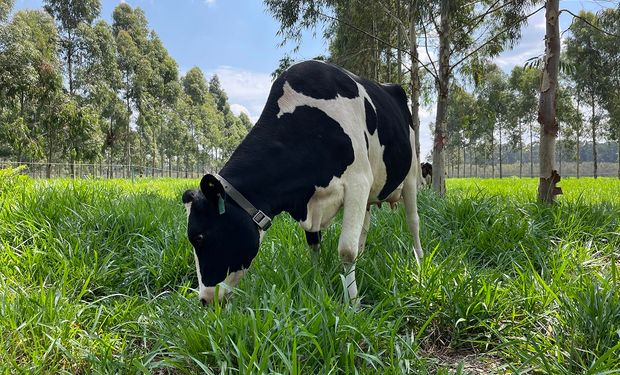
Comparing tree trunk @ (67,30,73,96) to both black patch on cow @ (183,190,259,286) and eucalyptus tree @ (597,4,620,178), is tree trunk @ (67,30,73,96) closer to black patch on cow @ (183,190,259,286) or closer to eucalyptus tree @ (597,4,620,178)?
black patch on cow @ (183,190,259,286)

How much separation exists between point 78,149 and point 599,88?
103ft

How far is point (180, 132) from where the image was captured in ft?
125

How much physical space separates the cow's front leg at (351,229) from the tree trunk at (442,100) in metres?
5.56

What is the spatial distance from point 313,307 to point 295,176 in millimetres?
751

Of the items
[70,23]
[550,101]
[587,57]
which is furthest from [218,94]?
[550,101]

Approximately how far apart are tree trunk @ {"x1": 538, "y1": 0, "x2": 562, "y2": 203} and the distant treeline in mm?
19636

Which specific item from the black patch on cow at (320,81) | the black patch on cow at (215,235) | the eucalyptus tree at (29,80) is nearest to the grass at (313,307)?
the black patch on cow at (215,235)

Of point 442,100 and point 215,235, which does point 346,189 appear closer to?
point 215,235

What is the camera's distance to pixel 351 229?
2457 mm

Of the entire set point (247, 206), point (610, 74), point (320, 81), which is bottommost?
point (247, 206)

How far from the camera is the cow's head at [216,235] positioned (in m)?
2.15

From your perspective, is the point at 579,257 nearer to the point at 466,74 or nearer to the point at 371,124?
the point at 371,124

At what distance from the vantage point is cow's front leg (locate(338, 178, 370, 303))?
2.45 meters

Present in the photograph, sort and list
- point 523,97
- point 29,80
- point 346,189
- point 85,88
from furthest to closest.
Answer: point 523,97 → point 85,88 → point 29,80 → point 346,189
